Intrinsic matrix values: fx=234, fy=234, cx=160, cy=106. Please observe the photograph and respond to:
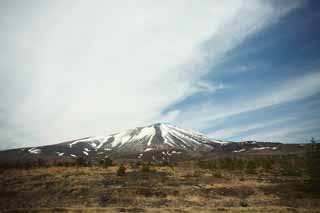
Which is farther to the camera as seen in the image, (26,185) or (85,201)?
(26,185)

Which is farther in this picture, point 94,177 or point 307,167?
point 94,177

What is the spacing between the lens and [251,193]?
1984 cm

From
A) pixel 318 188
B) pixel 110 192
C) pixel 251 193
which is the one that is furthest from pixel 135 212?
pixel 318 188

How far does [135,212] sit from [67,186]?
10424mm

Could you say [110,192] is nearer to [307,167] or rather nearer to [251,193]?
[251,193]

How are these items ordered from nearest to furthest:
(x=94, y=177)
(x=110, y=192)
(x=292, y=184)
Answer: (x=110, y=192)
(x=292, y=184)
(x=94, y=177)

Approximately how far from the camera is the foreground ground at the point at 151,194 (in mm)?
16047

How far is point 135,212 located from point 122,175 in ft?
41.8

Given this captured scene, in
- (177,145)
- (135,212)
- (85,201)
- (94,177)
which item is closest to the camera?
Answer: (135,212)

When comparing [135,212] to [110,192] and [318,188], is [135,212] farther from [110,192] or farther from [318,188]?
[318,188]

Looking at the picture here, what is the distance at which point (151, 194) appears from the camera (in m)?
19.4

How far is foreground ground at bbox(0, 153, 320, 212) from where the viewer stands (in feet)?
52.6

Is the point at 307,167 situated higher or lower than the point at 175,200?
higher

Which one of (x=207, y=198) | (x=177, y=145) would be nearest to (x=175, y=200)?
(x=207, y=198)
